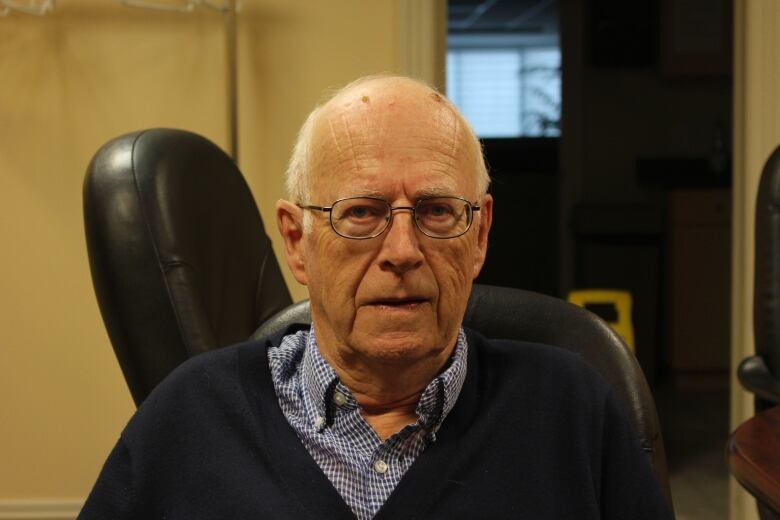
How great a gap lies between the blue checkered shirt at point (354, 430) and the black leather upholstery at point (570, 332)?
0.60 feet

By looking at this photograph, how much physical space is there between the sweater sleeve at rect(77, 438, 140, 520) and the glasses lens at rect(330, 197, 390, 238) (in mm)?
346

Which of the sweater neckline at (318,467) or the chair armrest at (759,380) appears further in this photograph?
the chair armrest at (759,380)

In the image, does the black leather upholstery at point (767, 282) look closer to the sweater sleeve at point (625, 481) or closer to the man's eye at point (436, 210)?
the sweater sleeve at point (625, 481)

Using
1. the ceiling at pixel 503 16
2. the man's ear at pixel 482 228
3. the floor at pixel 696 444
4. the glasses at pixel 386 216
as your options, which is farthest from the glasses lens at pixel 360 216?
the ceiling at pixel 503 16

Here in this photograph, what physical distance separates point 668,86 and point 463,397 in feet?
15.7

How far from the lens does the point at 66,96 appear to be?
2.86 meters

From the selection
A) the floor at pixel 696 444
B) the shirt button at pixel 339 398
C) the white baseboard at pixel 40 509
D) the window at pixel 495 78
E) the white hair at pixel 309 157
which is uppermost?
the window at pixel 495 78

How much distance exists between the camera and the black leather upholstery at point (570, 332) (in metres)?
1.24

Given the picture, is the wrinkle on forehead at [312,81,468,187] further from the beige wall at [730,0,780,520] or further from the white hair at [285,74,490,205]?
the beige wall at [730,0,780,520]

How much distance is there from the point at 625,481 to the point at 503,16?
36.8 feet

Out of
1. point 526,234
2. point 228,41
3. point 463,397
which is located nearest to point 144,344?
point 463,397

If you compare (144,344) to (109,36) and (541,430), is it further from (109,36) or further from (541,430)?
(109,36)

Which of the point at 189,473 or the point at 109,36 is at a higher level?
the point at 109,36

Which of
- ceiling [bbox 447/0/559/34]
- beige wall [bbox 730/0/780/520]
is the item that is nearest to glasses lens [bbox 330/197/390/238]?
beige wall [bbox 730/0/780/520]
